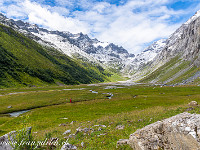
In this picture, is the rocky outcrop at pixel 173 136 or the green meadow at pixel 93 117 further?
the green meadow at pixel 93 117

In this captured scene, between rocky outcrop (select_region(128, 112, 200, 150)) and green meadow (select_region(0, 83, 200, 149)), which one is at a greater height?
rocky outcrop (select_region(128, 112, 200, 150))

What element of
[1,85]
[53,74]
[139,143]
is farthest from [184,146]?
[53,74]

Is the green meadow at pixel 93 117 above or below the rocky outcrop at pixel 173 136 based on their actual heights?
below

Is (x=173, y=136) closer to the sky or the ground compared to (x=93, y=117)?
closer to the sky

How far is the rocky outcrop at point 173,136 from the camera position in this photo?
5719 millimetres

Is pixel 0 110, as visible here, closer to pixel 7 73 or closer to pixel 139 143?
pixel 139 143

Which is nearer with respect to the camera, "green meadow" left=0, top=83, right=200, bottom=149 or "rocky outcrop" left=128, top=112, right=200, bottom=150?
"rocky outcrop" left=128, top=112, right=200, bottom=150

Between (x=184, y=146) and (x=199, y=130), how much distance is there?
1.24m

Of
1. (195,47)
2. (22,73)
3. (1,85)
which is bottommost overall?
(1,85)

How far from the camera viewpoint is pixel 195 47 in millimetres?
172875

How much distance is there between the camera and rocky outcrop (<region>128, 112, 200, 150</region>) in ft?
18.8

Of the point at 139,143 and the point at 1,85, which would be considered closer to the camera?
the point at 139,143

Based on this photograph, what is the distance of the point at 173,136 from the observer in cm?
667

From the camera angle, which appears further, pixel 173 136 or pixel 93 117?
pixel 93 117
